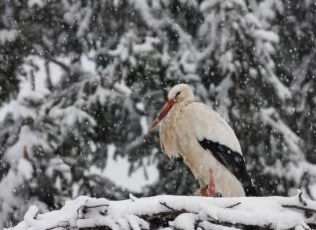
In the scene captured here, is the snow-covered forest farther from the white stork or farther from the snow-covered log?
the snow-covered log

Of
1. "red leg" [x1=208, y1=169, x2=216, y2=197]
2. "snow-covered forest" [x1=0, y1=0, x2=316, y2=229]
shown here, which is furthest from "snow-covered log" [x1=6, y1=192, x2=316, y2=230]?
"snow-covered forest" [x1=0, y1=0, x2=316, y2=229]

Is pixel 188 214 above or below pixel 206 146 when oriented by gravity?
below

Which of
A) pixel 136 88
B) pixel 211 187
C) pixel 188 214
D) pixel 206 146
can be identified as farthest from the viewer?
pixel 136 88

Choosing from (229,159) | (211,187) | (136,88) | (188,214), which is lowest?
(188,214)

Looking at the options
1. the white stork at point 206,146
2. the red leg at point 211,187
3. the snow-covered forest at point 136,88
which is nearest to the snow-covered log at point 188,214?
the red leg at point 211,187

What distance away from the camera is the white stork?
609 centimetres

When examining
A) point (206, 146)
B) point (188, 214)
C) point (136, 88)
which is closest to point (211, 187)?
point (206, 146)

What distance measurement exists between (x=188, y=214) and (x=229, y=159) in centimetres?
374

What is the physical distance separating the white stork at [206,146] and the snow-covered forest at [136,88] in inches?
130

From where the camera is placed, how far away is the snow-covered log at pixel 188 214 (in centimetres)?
242

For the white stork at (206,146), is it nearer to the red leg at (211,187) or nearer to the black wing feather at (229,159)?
the black wing feather at (229,159)

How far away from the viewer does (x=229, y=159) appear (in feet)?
20.2

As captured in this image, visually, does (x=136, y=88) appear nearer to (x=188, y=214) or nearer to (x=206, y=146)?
(x=206, y=146)

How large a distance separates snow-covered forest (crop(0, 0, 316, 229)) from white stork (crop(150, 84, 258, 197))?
10.9 ft
